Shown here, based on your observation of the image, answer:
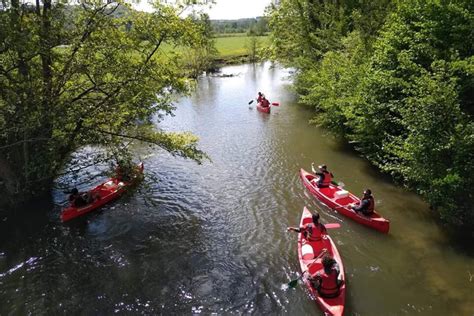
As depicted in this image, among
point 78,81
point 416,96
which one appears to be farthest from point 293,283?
point 78,81

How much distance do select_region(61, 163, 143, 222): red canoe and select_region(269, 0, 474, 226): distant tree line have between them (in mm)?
10743

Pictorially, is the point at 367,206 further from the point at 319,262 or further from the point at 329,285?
the point at 329,285

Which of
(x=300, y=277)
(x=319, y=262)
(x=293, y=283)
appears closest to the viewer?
(x=293, y=283)

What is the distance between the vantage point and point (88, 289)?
11094mm

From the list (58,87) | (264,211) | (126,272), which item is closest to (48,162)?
(58,87)

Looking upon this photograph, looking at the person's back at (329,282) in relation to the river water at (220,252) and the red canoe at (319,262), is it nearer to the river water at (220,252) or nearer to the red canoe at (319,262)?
the red canoe at (319,262)

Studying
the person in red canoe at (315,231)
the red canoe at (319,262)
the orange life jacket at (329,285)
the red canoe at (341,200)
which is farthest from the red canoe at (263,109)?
the orange life jacket at (329,285)

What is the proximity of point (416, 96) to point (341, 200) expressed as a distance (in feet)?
15.5

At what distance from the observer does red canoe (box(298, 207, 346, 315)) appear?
9789 mm

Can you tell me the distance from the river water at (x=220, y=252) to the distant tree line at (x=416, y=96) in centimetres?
172

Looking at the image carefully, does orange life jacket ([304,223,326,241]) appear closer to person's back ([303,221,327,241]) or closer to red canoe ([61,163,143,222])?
person's back ([303,221,327,241])

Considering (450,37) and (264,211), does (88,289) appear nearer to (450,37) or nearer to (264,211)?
(264,211)

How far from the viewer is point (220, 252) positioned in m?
12.8

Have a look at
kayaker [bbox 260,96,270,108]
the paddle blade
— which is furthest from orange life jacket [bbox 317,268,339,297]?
kayaker [bbox 260,96,270,108]
